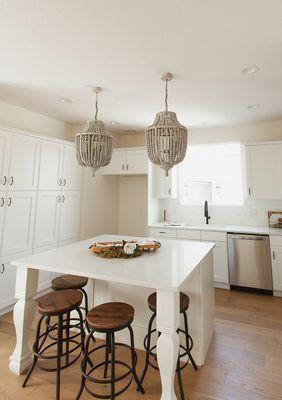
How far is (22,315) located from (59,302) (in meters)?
0.35

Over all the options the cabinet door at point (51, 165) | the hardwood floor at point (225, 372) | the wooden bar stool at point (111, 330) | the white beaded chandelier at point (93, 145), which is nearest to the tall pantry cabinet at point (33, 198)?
the cabinet door at point (51, 165)

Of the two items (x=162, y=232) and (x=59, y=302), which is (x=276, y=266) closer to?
(x=162, y=232)

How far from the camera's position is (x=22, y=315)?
1.79m

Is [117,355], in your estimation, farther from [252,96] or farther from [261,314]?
[252,96]

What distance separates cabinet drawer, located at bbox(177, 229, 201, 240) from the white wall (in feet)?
8.77

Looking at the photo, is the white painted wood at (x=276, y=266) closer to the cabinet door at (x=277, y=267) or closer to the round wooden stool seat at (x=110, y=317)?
the cabinet door at (x=277, y=267)

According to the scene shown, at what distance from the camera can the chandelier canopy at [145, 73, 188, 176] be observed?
1821 millimetres

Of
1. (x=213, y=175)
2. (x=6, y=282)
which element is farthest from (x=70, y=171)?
(x=213, y=175)

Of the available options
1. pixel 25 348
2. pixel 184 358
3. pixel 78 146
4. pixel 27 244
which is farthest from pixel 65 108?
pixel 184 358

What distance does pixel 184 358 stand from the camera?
1.94 meters

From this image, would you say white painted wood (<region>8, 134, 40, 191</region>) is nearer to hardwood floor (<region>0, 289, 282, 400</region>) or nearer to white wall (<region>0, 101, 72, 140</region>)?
white wall (<region>0, 101, 72, 140</region>)

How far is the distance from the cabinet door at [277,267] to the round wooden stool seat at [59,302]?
2755 millimetres

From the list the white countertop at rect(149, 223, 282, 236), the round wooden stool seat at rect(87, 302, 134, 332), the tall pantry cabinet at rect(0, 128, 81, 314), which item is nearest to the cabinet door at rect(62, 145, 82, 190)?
the tall pantry cabinet at rect(0, 128, 81, 314)

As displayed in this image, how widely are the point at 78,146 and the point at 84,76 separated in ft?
2.66
